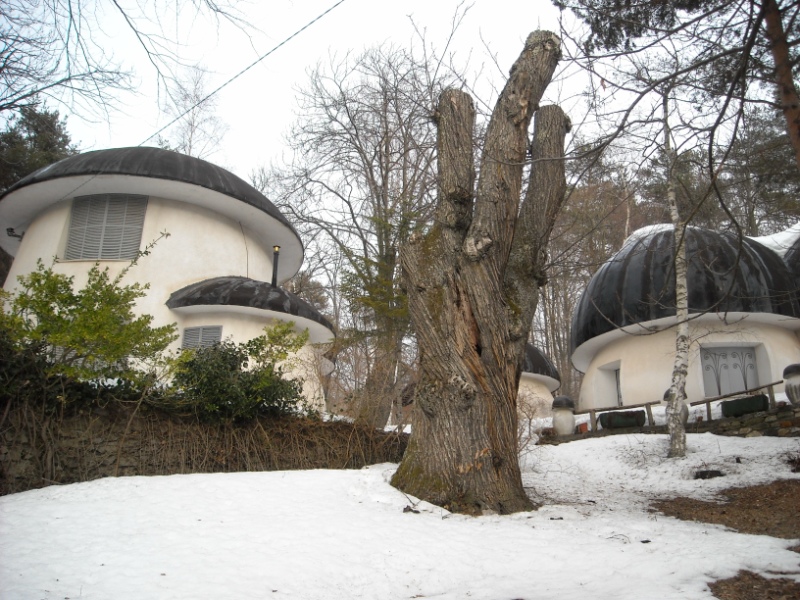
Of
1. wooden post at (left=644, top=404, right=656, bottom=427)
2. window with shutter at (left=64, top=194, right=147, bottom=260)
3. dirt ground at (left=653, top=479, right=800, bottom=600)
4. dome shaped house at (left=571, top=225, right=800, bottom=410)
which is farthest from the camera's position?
dome shaped house at (left=571, top=225, right=800, bottom=410)

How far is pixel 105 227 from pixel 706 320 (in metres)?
14.6

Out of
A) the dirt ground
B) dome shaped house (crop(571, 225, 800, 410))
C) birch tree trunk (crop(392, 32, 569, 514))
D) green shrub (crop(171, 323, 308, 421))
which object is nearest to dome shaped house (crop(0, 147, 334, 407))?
green shrub (crop(171, 323, 308, 421))

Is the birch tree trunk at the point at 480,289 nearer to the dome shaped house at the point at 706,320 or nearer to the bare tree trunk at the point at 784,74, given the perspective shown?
the bare tree trunk at the point at 784,74

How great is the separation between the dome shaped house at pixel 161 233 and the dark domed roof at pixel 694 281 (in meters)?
8.11

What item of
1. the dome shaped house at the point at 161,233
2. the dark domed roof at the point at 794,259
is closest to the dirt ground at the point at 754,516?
the dome shaped house at the point at 161,233

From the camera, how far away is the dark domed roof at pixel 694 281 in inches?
615

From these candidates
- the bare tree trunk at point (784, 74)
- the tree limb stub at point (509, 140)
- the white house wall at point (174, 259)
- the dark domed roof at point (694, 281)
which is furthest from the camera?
the dark domed roof at point (694, 281)

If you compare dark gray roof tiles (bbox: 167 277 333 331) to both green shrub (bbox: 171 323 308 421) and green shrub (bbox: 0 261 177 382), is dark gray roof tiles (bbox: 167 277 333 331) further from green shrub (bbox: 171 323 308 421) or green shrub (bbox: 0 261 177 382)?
green shrub (bbox: 0 261 177 382)

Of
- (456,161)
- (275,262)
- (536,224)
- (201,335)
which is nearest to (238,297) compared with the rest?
(201,335)

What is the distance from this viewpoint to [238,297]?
42.5 ft

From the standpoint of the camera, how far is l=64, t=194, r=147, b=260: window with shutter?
1332 centimetres

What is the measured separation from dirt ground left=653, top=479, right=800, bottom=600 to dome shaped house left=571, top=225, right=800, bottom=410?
6.74 meters

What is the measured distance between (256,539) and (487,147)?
5.57m

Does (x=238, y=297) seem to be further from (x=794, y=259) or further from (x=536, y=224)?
(x=794, y=259)
